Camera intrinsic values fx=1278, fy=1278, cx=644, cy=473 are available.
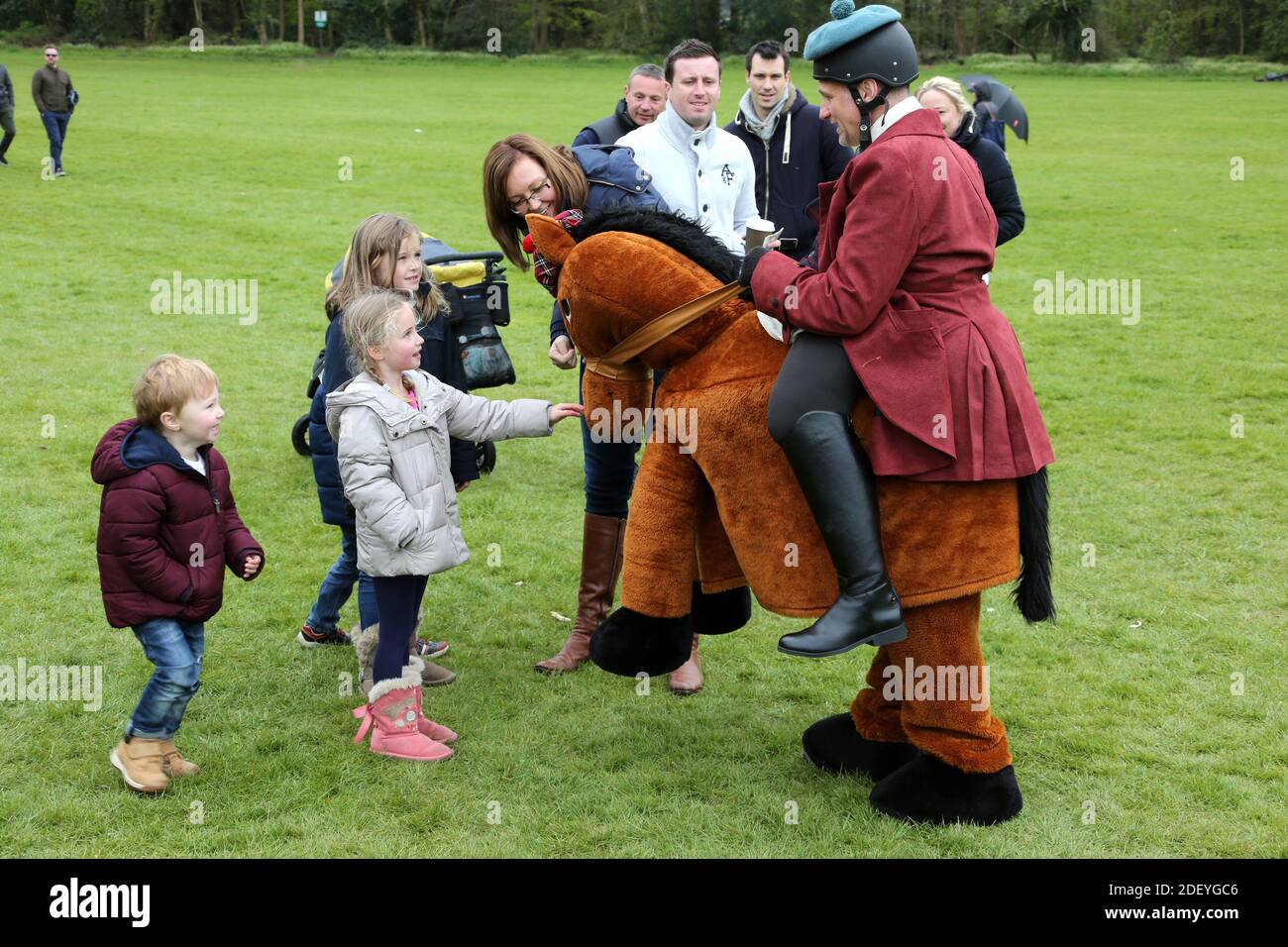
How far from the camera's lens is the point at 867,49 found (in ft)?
12.5

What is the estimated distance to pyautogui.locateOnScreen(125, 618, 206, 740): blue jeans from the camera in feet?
14.3

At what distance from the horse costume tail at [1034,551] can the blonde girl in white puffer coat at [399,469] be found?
5.40ft

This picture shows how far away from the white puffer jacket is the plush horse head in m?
0.71

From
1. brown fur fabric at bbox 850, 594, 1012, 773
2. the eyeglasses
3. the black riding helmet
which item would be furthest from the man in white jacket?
brown fur fabric at bbox 850, 594, 1012, 773

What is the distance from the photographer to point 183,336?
11.7 metres

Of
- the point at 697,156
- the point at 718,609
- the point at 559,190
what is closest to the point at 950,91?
the point at 697,156

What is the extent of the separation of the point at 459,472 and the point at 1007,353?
2412 mm

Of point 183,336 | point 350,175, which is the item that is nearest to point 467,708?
point 183,336

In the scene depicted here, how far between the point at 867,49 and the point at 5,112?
2075 cm

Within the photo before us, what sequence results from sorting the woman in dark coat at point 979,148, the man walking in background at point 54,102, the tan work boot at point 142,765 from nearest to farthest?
the tan work boot at point 142,765 < the woman in dark coat at point 979,148 < the man walking in background at point 54,102

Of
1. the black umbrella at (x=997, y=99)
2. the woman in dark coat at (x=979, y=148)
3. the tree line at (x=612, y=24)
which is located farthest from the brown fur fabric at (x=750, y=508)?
the tree line at (x=612, y=24)

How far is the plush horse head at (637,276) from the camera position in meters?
4.09

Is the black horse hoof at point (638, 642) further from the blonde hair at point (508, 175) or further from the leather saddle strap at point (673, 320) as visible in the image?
the blonde hair at point (508, 175)

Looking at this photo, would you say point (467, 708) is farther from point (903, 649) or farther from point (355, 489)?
point (903, 649)
